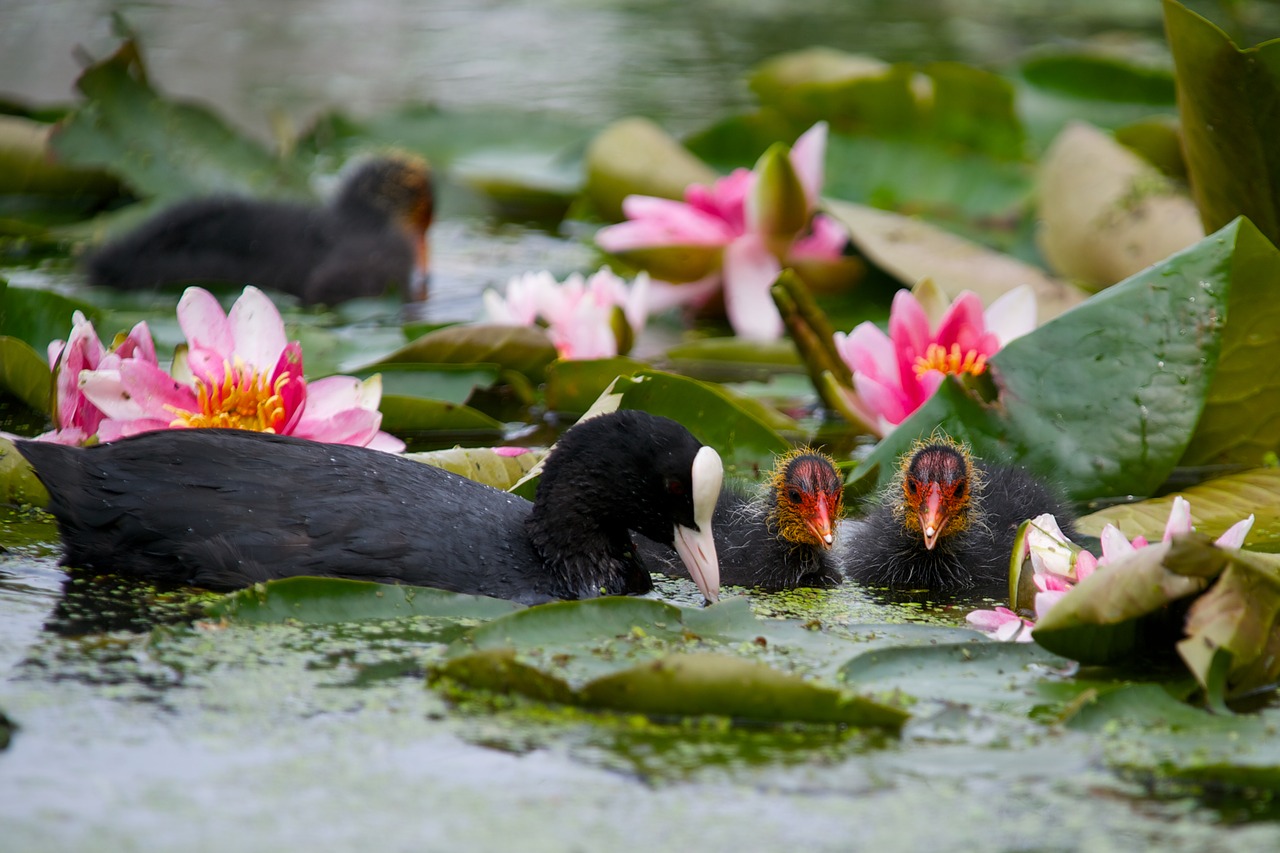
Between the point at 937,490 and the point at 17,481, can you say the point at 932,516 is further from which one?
the point at 17,481

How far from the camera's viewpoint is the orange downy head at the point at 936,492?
3299mm

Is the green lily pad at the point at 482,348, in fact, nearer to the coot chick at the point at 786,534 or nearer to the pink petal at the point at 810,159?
the coot chick at the point at 786,534

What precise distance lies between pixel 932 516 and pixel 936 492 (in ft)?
0.23

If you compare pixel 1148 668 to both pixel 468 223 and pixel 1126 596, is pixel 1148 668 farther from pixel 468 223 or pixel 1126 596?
pixel 468 223

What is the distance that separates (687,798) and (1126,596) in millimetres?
849

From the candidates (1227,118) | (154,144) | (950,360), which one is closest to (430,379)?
(950,360)

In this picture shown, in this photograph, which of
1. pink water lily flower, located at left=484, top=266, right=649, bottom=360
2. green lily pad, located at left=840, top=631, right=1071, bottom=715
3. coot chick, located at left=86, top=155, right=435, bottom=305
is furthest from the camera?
coot chick, located at left=86, top=155, right=435, bottom=305

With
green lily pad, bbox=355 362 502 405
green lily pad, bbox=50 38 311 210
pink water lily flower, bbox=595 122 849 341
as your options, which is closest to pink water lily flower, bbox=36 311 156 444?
green lily pad, bbox=355 362 502 405

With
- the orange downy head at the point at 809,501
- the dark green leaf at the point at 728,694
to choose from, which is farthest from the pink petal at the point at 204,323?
the dark green leaf at the point at 728,694

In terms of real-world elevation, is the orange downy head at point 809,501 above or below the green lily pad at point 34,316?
below

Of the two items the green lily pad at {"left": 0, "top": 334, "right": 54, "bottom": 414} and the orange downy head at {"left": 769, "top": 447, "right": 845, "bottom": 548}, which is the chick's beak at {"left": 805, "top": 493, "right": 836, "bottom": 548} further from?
the green lily pad at {"left": 0, "top": 334, "right": 54, "bottom": 414}

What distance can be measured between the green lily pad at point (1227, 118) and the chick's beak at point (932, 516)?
132 cm

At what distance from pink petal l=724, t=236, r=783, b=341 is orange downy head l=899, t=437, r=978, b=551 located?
1.94 m

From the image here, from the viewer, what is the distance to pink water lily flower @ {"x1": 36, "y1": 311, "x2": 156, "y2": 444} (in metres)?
3.25
